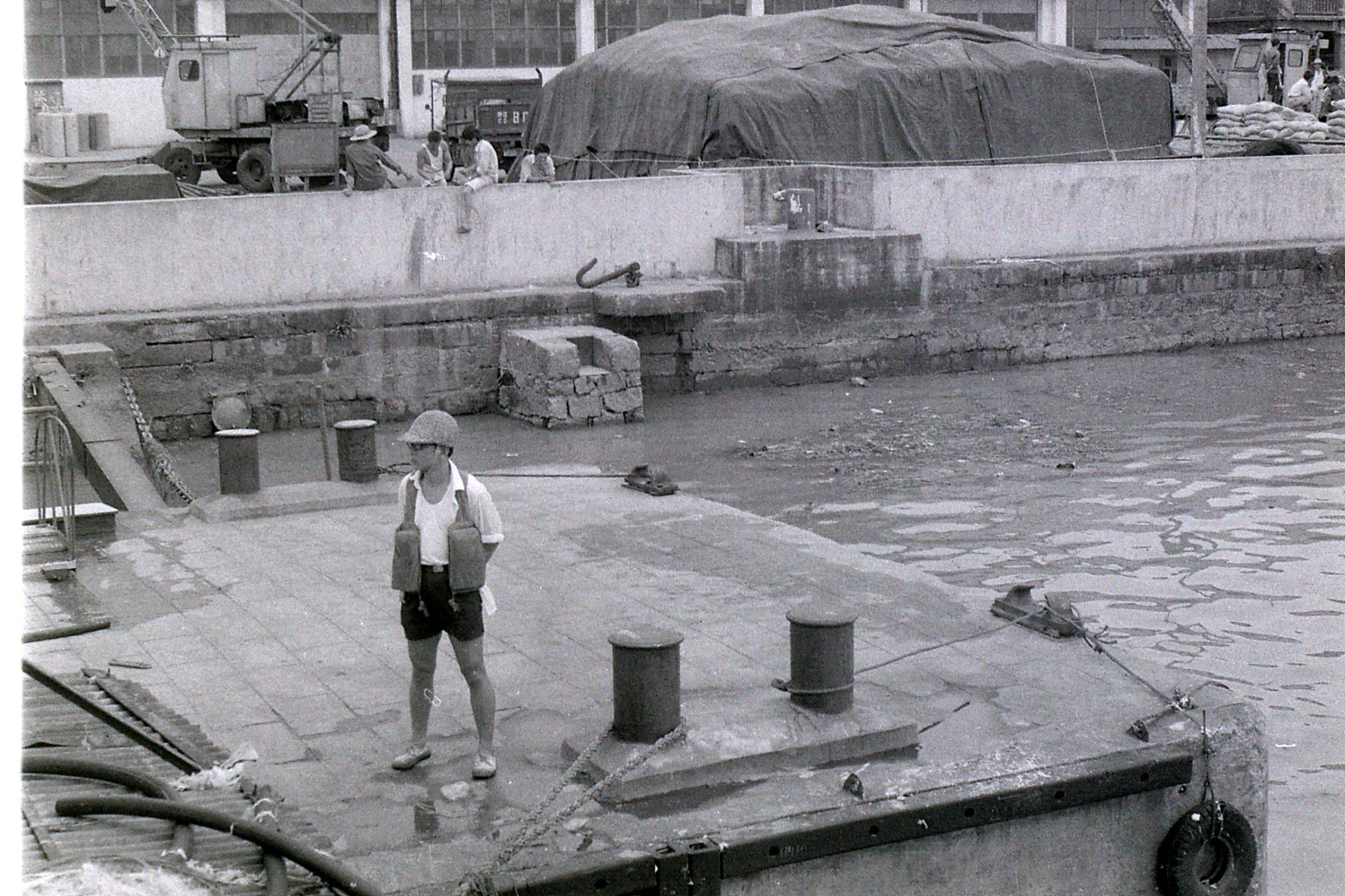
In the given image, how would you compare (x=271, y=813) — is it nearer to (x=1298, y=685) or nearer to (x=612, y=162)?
(x=1298, y=685)

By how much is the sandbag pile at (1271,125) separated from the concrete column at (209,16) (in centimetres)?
2203

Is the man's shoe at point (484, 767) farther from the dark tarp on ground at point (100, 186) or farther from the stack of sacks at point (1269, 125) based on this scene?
the stack of sacks at point (1269, 125)

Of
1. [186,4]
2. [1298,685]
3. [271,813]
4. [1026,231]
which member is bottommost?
[1298,685]

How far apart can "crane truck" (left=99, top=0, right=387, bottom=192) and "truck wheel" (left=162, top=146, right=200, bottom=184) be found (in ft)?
0.04

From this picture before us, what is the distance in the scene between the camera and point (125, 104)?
124ft

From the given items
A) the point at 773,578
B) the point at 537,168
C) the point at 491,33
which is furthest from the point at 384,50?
the point at 773,578

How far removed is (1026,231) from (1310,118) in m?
8.66

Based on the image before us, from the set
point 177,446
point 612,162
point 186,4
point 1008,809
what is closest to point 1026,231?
point 612,162

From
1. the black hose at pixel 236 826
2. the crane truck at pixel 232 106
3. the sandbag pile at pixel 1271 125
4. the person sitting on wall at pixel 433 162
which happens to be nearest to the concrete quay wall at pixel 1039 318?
the sandbag pile at pixel 1271 125

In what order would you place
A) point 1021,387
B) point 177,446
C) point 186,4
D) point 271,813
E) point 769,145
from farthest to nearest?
1. point 186,4
2. point 769,145
3. point 1021,387
4. point 177,446
5. point 271,813

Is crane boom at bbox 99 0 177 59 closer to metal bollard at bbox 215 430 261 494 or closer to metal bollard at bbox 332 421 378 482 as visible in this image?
metal bollard at bbox 332 421 378 482

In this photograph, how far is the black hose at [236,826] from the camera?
205 inches

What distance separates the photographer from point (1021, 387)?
19.5m

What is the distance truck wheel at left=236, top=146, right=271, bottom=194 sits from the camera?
27.5 m
